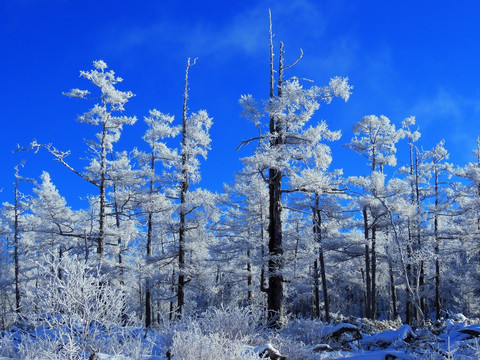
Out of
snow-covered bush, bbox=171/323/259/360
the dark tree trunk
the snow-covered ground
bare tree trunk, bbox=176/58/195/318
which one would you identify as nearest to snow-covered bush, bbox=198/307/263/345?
the snow-covered ground

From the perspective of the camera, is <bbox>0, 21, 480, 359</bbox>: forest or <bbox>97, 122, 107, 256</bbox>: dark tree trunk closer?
<bbox>0, 21, 480, 359</bbox>: forest

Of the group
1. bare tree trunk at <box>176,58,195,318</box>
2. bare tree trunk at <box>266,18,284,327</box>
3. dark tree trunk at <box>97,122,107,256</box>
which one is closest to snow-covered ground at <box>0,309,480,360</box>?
bare tree trunk at <box>266,18,284,327</box>

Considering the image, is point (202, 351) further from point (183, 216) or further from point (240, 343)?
point (183, 216)

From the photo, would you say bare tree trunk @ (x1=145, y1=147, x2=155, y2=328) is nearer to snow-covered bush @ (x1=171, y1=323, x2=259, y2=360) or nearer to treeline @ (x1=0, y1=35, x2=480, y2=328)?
treeline @ (x1=0, y1=35, x2=480, y2=328)

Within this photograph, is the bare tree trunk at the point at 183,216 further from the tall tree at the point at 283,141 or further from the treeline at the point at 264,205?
the tall tree at the point at 283,141

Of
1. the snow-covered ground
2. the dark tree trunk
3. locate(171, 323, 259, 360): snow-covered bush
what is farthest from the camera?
the dark tree trunk

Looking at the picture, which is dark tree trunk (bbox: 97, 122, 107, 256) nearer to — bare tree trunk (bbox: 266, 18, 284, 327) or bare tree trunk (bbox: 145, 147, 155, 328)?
bare tree trunk (bbox: 145, 147, 155, 328)

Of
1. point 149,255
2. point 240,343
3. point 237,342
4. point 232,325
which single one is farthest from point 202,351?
point 149,255

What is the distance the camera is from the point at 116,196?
55.7ft

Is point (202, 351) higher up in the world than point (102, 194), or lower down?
lower down

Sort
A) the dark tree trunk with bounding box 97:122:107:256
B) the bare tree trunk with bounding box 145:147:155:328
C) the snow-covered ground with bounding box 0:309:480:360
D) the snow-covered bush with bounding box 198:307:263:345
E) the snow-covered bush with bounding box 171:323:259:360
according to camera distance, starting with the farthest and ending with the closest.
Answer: the bare tree trunk with bounding box 145:147:155:328 → the dark tree trunk with bounding box 97:122:107:256 → the snow-covered bush with bounding box 198:307:263:345 → the snow-covered ground with bounding box 0:309:480:360 → the snow-covered bush with bounding box 171:323:259:360

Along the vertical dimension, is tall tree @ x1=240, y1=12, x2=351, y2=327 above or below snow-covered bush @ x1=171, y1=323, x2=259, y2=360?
above

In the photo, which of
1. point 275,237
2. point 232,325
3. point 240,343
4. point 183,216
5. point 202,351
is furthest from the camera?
point 183,216

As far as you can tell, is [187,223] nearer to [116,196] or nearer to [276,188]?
[116,196]
